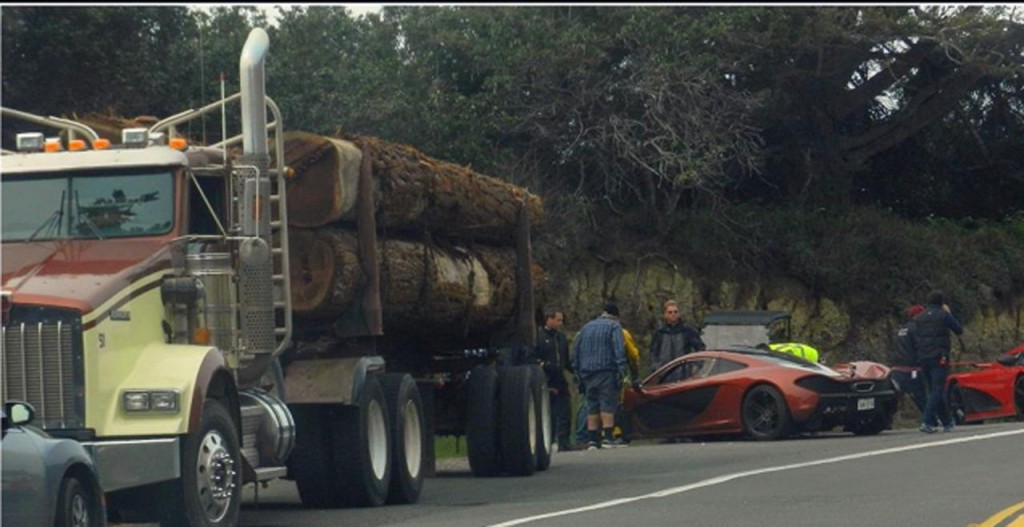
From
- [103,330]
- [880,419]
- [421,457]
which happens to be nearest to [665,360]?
[880,419]

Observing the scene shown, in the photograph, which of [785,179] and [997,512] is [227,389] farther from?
[785,179]

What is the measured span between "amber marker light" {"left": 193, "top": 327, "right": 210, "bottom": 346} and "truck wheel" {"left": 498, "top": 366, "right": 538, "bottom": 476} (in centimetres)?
641

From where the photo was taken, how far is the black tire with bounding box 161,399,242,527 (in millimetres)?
11664

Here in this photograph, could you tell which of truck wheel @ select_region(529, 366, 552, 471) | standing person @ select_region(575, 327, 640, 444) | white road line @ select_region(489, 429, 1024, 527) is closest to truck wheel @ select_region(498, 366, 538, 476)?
truck wheel @ select_region(529, 366, 552, 471)

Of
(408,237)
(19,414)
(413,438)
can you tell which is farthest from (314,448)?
(19,414)

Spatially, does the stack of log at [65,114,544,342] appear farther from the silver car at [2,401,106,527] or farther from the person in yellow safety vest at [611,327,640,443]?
the person in yellow safety vest at [611,327,640,443]

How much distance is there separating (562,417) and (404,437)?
8615 millimetres

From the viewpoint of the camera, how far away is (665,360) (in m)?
26.1

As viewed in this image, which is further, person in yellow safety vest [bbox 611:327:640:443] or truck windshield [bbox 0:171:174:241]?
person in yellow safety vest [bbox 611:327:640:443]

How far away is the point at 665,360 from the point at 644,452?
14.0 ft

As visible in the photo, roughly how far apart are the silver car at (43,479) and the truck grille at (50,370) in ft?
2.65

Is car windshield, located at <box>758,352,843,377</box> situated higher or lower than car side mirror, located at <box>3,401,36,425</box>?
lower

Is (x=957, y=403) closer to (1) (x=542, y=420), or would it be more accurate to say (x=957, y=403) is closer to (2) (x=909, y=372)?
(2) (x=909, y=372)

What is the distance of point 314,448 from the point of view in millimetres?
14742
